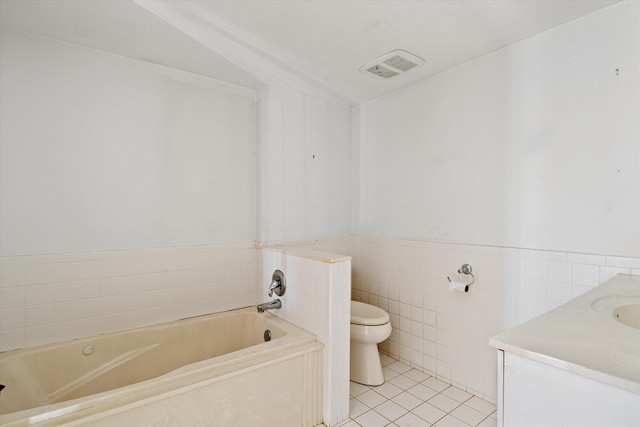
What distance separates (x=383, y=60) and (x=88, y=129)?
6.44 ft

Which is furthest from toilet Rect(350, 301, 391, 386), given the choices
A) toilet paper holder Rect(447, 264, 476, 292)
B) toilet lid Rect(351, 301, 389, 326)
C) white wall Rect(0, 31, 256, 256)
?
white wall Rect(0, 31, 256, 256)

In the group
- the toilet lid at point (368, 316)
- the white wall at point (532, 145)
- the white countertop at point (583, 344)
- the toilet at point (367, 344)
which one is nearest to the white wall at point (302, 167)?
the white wall at point (532, 145)

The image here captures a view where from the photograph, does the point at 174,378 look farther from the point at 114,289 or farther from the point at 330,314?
the point at 114,289

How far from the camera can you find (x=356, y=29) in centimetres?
179

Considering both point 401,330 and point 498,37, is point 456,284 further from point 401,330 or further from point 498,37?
point 498,37

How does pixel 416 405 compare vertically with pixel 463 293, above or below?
below

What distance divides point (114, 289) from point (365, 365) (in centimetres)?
175

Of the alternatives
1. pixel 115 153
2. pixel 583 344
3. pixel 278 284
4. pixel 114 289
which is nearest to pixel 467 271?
pixel 278 284

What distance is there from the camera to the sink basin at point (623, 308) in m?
1.05

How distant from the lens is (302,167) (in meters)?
2.69

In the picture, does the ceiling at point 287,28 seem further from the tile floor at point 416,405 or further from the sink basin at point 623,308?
the tile floor at point 416,405

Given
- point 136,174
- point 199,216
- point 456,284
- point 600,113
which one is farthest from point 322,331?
point 600,113

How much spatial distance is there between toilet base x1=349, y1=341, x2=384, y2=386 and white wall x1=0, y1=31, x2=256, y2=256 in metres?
1.22

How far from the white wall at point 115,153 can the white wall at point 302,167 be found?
15 cm
